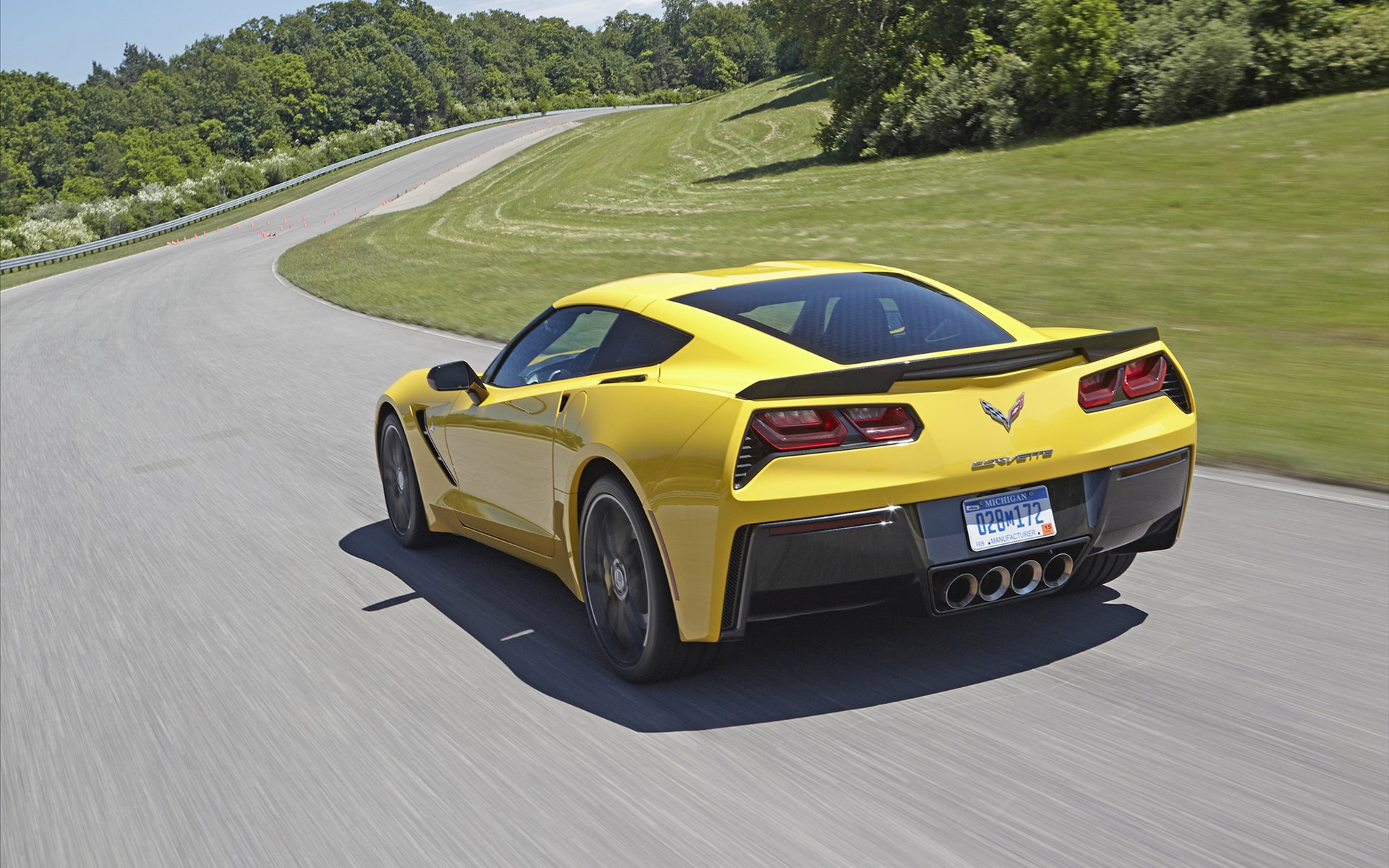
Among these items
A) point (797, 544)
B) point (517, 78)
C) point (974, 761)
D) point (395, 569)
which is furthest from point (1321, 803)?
point (517, 78)

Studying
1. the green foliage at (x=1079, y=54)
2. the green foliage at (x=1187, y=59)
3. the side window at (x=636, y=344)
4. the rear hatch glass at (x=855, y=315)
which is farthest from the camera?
the green foliage at (x=1079, y=54)

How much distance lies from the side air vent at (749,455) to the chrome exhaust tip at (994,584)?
0.80 metres

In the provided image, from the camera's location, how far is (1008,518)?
4.07m

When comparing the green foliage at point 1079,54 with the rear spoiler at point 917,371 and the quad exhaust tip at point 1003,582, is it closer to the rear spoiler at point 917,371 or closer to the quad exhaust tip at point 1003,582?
the rear spoiler at point 917,371

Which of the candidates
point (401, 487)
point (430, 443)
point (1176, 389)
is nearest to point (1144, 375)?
point (1176, 389)

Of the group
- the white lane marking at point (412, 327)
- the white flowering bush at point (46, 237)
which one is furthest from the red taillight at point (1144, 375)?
the white flowering bush at point (46, 237)

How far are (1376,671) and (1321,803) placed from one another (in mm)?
1035

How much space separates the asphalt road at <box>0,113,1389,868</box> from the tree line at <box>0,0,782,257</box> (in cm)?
5459

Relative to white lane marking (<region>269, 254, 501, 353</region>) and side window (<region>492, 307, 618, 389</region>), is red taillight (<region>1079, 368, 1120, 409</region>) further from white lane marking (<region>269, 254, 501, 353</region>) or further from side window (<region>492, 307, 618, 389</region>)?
white lane marking (<region>269, 254, 501, 353</region>)

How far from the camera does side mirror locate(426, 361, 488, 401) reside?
5750mm

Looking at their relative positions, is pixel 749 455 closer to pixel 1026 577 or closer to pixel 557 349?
pixel 1026 577

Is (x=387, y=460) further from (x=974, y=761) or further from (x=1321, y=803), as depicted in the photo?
(x=1321, y=803)

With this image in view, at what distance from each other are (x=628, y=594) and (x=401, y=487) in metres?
2.58

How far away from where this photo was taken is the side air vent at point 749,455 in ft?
12.9
